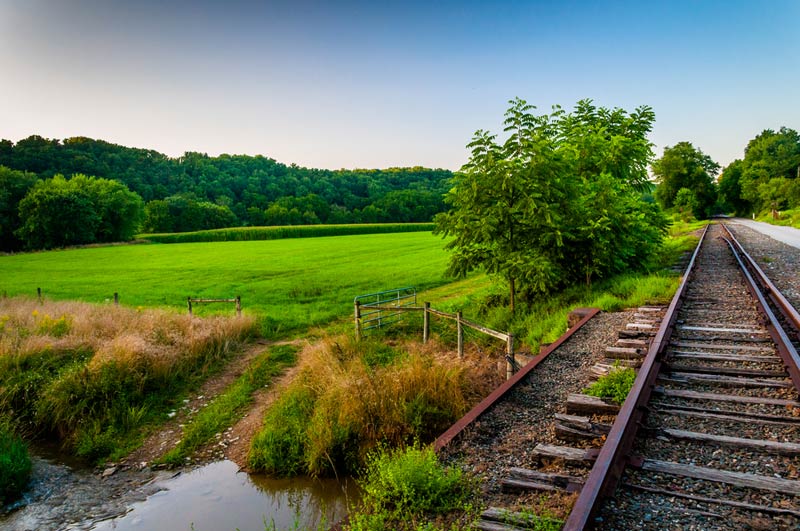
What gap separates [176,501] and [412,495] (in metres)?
5.12

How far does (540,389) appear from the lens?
6.38 m

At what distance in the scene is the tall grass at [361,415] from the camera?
7.40 metres

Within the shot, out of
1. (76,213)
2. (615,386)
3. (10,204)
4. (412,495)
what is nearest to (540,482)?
(412,495)

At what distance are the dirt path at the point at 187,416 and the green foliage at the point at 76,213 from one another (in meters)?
70.5

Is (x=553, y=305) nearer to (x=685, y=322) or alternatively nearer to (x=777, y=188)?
(x=685, y=322)

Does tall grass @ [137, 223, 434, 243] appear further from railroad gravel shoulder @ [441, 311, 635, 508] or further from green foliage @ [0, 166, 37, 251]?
railroad gravel shoulder @ [441, 311, 635, 508]

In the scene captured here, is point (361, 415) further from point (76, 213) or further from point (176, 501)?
point (76, 213)

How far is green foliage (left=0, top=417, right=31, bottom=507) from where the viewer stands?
762 centimetres

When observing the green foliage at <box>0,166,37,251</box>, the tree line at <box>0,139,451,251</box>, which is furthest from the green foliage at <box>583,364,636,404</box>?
the green foliage at <box>0,166,37,251</box>

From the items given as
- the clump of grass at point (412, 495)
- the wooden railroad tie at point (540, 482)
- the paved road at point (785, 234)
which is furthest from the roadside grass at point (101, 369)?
the paved road at point (785, 234)

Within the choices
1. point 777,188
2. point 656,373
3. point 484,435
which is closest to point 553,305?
point 656,373

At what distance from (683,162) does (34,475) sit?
96.6m

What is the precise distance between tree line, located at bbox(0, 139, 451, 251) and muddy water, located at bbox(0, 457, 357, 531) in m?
64.5

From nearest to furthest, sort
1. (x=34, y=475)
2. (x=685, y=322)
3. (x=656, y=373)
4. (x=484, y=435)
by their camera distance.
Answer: (x=484, y=435) → (x=656, y=373) → (x=34, y=475) → (x=685, y=322)
